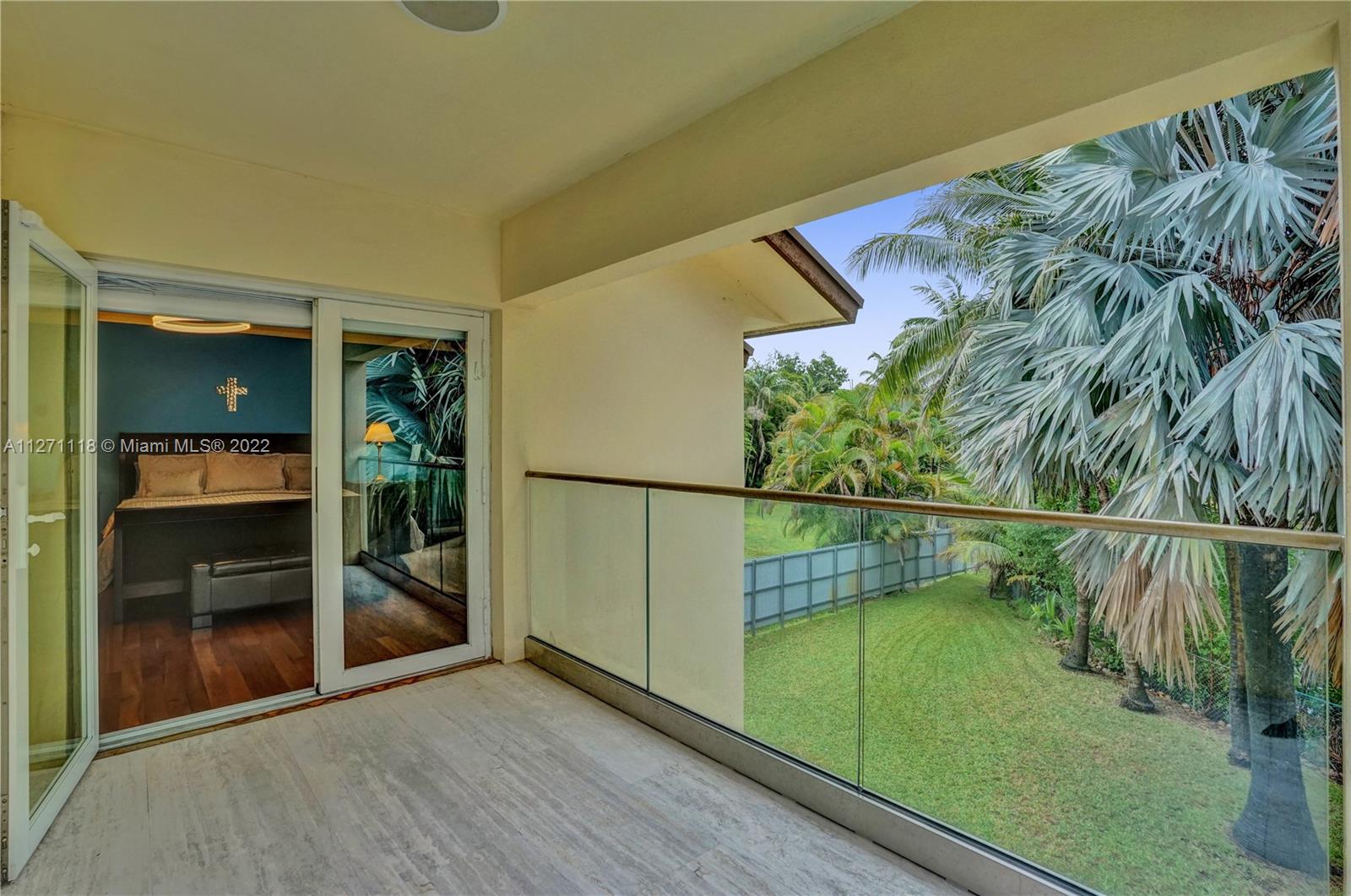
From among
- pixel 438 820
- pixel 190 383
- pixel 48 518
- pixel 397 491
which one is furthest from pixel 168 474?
pixel 438 820

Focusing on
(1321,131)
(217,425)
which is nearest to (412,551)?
(217,425)

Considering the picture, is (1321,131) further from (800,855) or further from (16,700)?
(16,700)

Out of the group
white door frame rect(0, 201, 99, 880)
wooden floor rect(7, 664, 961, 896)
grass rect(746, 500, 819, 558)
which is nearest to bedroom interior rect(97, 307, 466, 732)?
wooden floor rect(7, 664, 961, 896)

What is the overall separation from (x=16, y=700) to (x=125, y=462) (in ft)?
4.08

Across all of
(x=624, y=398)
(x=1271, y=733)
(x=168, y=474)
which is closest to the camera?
(x=1271, y=733)

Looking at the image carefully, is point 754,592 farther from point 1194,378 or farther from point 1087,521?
point 1194,378

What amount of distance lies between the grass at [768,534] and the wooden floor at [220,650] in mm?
2130

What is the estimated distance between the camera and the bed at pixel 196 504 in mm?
2846

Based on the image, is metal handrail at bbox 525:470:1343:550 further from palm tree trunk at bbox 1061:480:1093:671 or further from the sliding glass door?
the sliding glass door

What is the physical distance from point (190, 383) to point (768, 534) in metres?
3.00

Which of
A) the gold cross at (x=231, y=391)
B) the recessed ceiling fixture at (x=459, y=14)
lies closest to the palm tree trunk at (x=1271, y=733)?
the recessed ceiling fixture at (x=459, y=14)

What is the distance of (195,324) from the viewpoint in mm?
2992

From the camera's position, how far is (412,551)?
368 cm

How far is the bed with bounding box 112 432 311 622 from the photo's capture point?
285cm
